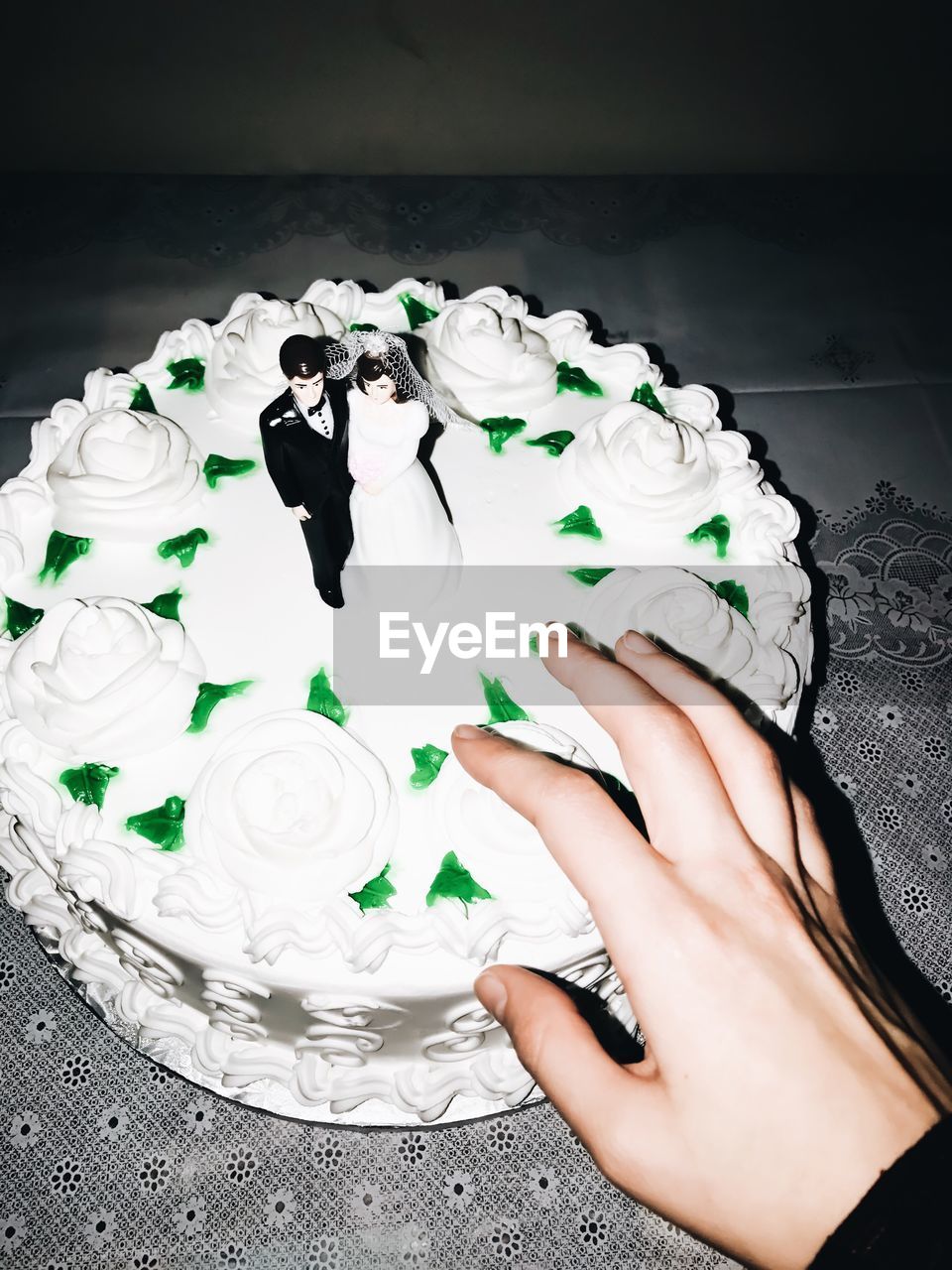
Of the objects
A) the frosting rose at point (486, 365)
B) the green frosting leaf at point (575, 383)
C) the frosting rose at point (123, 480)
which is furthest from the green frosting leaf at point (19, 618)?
the green frosting leaf at point (575, 383)

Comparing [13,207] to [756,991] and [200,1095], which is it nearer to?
[200,1095]

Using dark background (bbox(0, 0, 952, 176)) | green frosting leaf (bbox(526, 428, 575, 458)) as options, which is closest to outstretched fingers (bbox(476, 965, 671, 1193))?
green frosting leaf (bbox(526, 428, 575, 458))

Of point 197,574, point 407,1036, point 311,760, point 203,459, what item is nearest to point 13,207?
point 203,459

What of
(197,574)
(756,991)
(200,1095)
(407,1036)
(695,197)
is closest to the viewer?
(756,991)

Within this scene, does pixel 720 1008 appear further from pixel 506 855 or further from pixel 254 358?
pixel 254 358

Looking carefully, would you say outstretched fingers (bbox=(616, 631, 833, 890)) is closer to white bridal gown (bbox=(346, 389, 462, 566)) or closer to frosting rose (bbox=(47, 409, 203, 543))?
white bridal gown (bbox=(346, 389, 462, 566))

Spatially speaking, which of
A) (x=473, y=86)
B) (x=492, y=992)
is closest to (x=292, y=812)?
(x=492, y=992)
